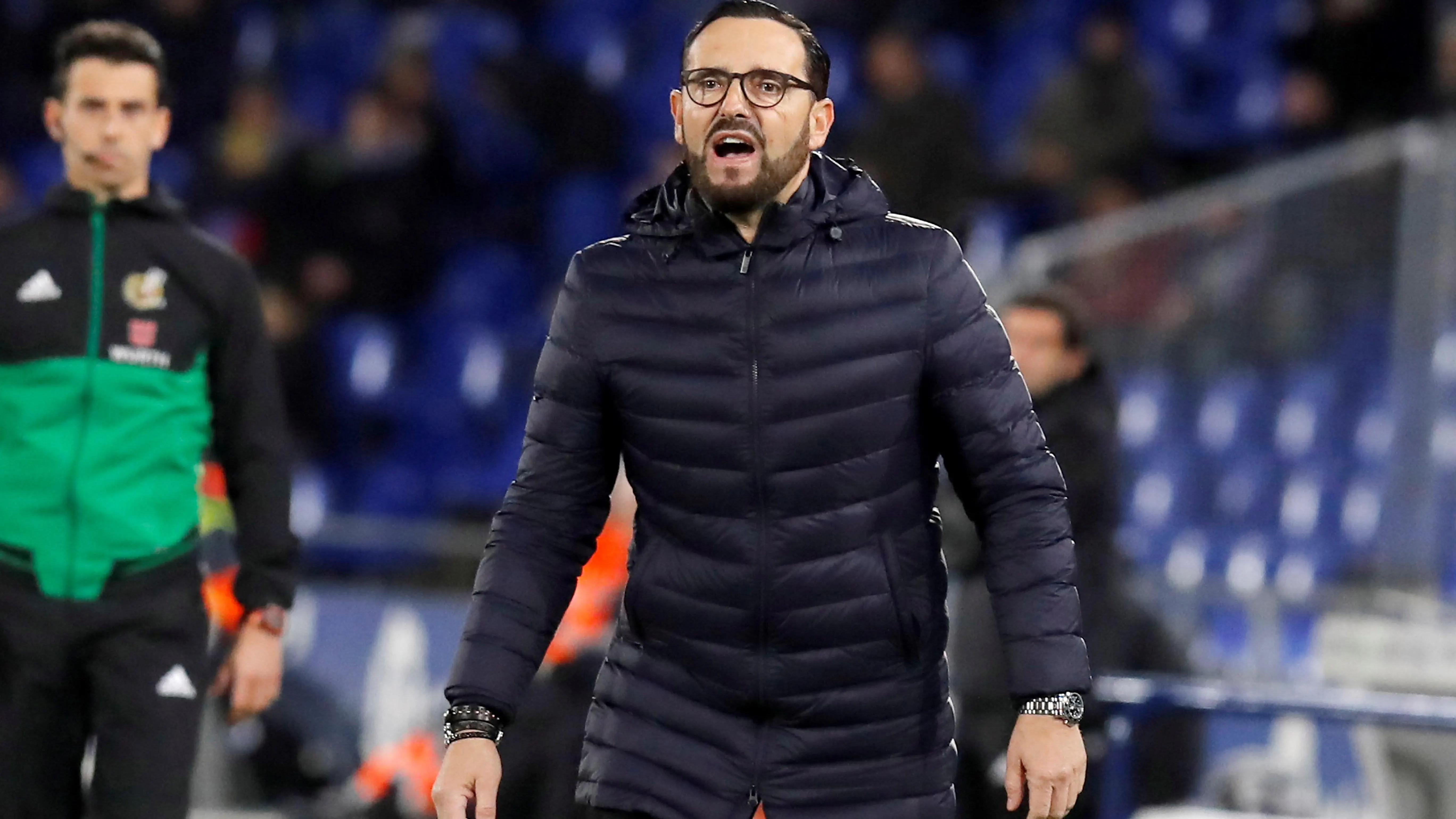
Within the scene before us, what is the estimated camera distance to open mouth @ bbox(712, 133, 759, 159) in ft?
10.3

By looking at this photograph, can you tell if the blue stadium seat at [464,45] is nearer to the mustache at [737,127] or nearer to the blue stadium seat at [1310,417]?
the blue stadium seat at [1310,417]

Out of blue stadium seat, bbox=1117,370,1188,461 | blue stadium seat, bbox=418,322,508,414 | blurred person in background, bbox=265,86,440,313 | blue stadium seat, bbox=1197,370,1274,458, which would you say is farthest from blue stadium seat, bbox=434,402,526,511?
blue stadium seat, bbox=1197,370,1274,458

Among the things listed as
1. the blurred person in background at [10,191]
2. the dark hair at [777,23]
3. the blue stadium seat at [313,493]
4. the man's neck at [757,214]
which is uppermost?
the blurred person in background at [10,191]

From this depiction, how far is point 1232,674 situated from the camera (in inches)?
279

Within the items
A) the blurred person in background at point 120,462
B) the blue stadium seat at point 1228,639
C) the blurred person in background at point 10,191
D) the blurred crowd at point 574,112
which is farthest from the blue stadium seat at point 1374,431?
the blurred person in background at point 10,191

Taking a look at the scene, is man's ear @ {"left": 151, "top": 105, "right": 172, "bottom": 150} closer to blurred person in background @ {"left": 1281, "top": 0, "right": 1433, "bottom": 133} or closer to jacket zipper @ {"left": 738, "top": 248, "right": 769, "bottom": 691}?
jacket zipper @ {"left": 738, "top": 248, "right": 769, "bottom": 691}

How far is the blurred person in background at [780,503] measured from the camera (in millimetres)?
3109

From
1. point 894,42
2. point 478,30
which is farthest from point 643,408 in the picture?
point 478,30

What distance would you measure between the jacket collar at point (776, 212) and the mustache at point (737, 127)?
116mm

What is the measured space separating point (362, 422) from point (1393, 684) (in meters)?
6.02

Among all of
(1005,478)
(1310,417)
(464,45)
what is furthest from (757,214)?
(464,45)

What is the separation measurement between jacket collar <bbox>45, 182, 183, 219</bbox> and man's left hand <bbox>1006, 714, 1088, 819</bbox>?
2.40 meters

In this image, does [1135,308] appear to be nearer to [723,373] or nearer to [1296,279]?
[1296,279]

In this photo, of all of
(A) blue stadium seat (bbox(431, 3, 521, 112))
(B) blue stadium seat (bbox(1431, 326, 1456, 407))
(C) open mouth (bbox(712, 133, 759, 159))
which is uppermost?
(A) blue stadium seat (bbox(431, 3, 521, 112))
